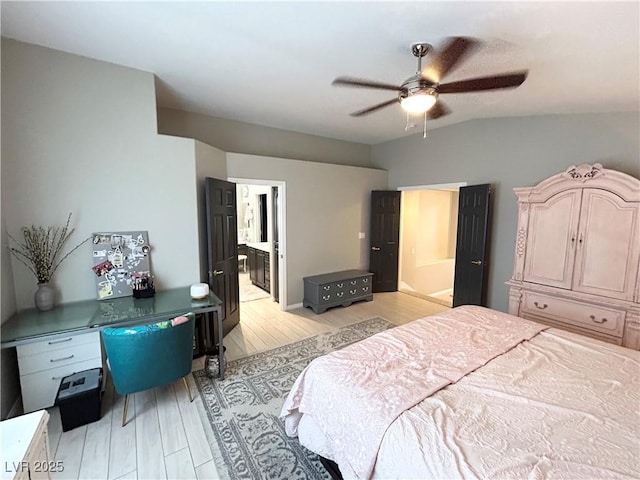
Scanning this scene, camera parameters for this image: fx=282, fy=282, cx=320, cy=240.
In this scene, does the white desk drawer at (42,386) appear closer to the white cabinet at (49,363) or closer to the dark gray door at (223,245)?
the white cabinet at (49,363)

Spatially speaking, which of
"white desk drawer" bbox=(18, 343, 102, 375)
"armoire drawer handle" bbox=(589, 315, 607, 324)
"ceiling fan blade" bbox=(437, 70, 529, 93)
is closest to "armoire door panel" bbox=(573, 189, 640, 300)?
"armoire drawer handle" bbox=(589, 315, 607, 324)

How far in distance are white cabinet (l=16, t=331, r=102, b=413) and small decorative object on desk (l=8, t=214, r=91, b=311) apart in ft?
1.53

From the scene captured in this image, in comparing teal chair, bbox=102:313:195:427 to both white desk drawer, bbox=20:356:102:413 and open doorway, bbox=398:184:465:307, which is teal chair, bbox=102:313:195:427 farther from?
open doorway, bbox=398:184:465:307

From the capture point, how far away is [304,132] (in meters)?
5.12

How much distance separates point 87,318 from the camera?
94.3 inches

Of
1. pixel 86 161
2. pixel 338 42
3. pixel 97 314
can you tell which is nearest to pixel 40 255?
pixel 97 314

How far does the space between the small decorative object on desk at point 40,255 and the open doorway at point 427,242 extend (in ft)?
17.3

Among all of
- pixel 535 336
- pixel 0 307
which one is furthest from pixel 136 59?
pixel 535 336

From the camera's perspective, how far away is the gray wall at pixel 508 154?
3186 millimetres

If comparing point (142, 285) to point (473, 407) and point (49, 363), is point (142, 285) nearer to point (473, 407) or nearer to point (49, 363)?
point (49, 363)

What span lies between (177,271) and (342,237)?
3025 millimetres

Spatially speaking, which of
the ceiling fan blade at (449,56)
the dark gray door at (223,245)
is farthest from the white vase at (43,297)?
the ceiling fan blade at (449,56)

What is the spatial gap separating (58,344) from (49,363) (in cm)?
16

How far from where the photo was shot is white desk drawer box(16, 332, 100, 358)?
216cm
